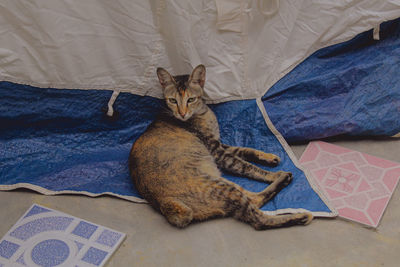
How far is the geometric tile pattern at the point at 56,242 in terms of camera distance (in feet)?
7.02

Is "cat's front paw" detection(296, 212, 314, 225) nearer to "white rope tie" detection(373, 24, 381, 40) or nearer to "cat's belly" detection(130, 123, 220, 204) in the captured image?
"cat's belly" detection(130, 123, 220, 204)

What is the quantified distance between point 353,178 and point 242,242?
77 centimetres

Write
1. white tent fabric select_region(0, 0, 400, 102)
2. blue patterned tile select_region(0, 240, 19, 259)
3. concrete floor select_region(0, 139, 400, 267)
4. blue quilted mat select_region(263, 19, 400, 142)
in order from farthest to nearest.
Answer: blue quilted mat select_region(263, 19, 400, 142), white tent fabric select_region(0, 0, 400, 102), blue patterned tile select_region(0, 240, 19, 259), concrete floor select_region(0, 139, 400, 267)

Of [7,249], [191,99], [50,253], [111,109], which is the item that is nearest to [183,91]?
[191,99]

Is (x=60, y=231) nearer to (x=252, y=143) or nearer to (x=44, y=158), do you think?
(x=44, y=158)

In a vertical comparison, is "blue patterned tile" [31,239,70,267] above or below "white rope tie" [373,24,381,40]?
below

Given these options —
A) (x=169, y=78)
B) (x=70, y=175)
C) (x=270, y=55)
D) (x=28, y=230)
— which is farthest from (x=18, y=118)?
(x=270, y=55)

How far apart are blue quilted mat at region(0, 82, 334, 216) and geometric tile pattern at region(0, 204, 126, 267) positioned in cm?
21

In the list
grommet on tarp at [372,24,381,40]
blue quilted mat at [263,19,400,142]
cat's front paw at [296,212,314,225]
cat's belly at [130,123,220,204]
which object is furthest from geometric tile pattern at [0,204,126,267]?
grommet on tarp at [372,24,381,40]

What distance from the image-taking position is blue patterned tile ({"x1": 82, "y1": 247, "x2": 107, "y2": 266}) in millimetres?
2123

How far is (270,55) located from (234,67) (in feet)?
0.78

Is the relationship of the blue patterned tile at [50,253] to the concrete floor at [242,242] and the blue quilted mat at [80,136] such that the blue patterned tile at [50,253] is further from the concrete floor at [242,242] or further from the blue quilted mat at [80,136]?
the blue quilted mat at [80,136]

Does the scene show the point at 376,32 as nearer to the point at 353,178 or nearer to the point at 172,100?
the point at 353,178

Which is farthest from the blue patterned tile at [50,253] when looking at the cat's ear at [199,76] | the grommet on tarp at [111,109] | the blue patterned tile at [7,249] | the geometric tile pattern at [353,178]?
the geometric tile pattern at [353,178]
